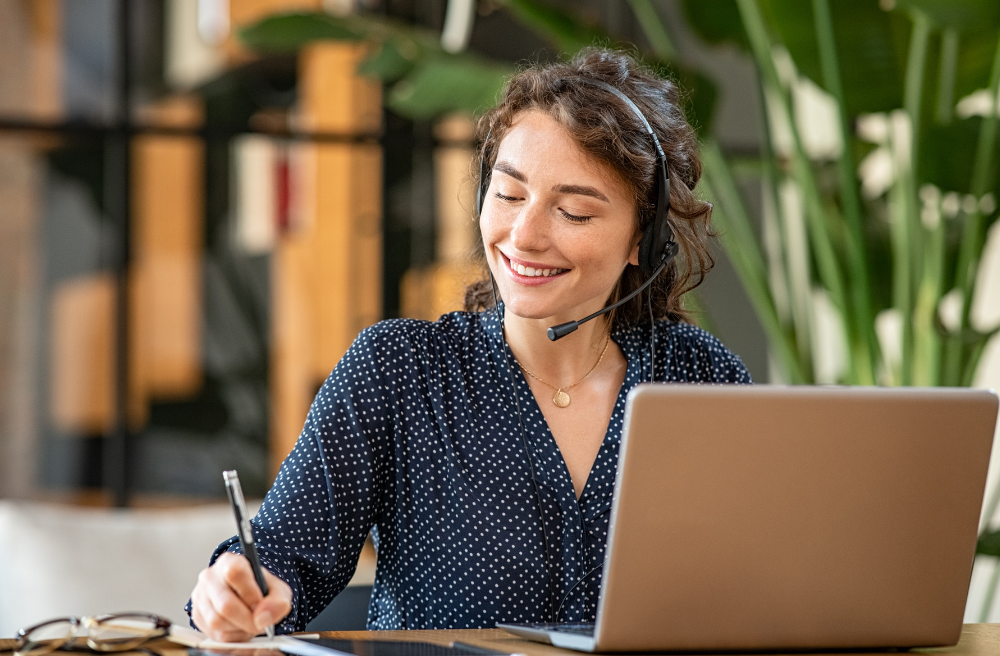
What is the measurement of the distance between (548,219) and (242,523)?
580 millimetres

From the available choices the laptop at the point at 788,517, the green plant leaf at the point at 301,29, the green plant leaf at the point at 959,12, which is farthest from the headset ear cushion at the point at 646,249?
the green plant leaf at the point at 301,29

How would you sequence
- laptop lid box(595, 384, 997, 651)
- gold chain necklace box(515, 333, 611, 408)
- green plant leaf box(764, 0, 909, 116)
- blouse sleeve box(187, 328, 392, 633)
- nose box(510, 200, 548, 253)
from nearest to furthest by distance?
1. laptop lid box(595, 384, 997, 651)
2. blouse sleeve box(187, 328, 392, 633)
3. nose box(510, 200, 548, 253)
4. gold chain necklace box(515, 333, 611, 408)
5. green plant leaf box(764, 0, 909, 116)

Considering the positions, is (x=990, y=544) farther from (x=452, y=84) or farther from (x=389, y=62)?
(x=389, y=62)

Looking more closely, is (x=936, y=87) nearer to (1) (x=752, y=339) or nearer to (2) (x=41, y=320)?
(1) (x=752, y=339)

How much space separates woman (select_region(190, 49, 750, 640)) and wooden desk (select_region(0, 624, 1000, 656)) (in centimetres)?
19

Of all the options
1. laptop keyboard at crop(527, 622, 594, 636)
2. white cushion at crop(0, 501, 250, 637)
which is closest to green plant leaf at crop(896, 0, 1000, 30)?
laptop keyboard at crop(527, 622, 594, 636)

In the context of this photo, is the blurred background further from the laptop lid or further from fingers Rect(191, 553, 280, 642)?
fingers Rect(191, 553, 280, 642)

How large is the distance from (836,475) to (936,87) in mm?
1610

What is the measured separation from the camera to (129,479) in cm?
375

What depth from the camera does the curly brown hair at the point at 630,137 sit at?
1.37 m

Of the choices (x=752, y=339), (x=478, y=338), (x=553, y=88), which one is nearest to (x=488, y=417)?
(x=478, y=338)

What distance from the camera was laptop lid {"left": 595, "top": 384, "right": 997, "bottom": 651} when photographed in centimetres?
89

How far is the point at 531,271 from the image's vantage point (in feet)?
4.47

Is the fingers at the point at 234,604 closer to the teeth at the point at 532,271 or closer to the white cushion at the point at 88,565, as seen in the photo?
the teeth at the point at 532,271
